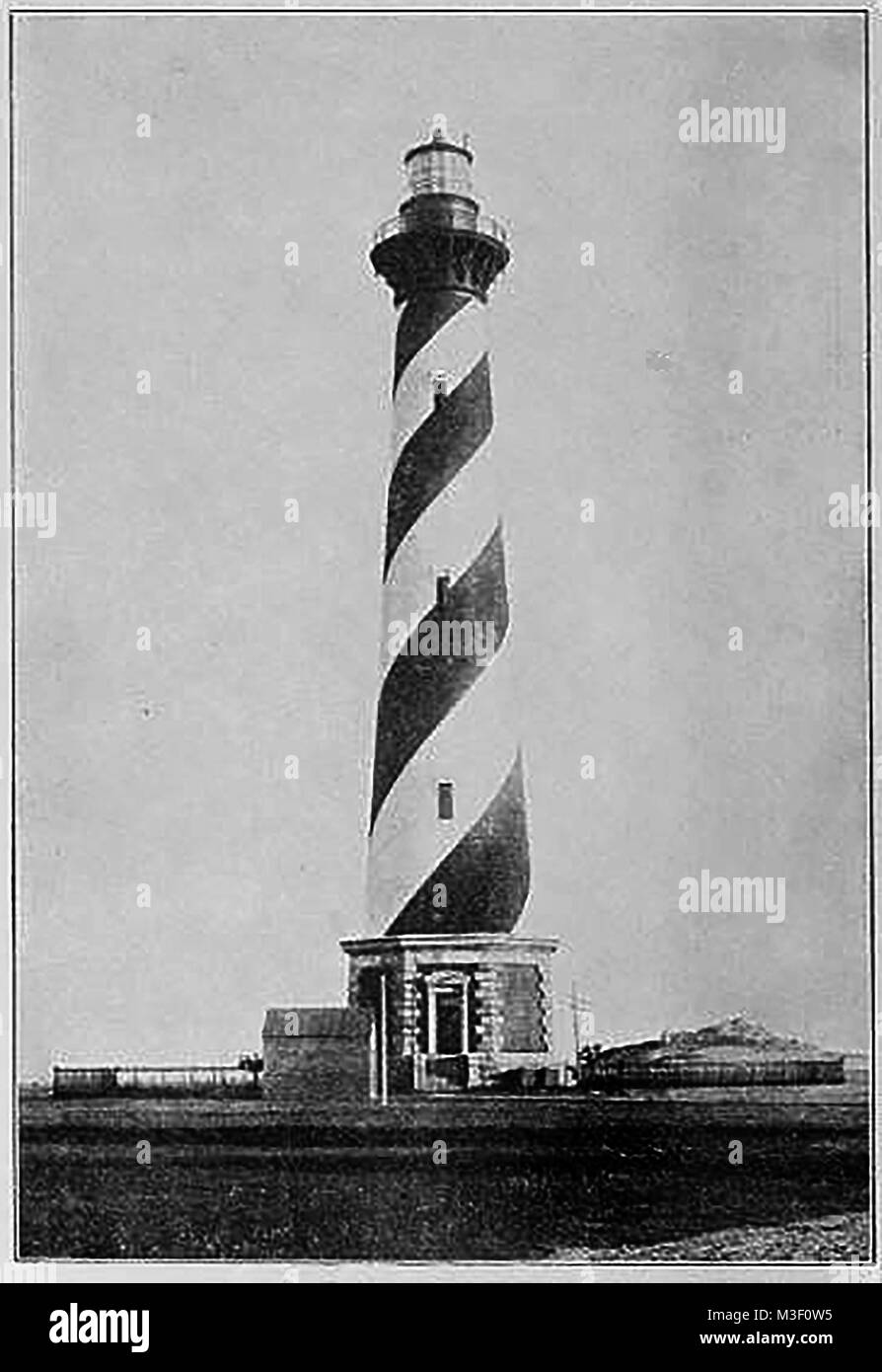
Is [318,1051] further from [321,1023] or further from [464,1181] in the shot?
[464,1181]

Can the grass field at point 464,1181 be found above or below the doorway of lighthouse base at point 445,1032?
below

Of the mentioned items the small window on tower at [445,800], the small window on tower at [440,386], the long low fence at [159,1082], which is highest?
the small window on tower at [440,386]

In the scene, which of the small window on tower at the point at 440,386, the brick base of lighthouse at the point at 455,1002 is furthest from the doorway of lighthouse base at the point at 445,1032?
the small window on tower at the point at 440,386

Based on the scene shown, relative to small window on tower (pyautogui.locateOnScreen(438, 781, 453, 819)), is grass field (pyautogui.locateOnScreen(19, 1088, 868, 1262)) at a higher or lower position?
lower

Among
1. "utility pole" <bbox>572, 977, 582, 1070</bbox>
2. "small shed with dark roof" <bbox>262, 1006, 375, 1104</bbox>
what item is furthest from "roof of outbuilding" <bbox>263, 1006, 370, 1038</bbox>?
"utility pole" <bbox>572, 977, 582, 1070</bbox>

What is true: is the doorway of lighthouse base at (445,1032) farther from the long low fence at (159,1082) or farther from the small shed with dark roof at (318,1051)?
the long low fence at (159,1082)

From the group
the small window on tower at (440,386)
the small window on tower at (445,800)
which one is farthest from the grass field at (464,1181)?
the small window on tower at (440,386)

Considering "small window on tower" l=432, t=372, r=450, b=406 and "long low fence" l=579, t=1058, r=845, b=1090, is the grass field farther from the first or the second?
"small window on tower" l=432, t=372, r=450, b=406

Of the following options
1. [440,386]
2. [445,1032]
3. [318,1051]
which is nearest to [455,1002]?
[445,1032]
